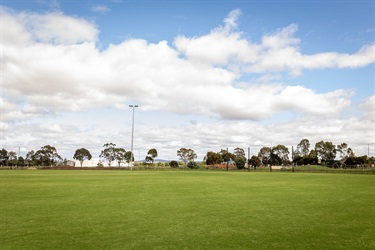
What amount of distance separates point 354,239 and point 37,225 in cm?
846

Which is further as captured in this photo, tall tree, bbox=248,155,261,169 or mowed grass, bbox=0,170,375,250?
tall tree, bbox=248,155,261,169

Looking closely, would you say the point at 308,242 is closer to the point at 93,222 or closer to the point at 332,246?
the point at 332,246

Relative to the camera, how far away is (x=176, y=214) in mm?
10469

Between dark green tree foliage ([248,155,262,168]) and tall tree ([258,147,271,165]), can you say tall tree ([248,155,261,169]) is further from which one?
tall tree ([258,147,271,165])

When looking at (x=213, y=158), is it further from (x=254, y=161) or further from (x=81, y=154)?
(x=81, y=154)

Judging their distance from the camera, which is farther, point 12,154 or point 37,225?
point 12,154

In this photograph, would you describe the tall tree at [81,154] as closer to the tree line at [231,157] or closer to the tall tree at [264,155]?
the tree line at [231,157]

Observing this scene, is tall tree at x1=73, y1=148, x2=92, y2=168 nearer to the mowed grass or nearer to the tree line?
the tree line

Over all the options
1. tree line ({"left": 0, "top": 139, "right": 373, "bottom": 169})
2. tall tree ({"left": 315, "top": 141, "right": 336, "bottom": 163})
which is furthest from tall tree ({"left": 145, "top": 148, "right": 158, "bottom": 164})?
tall tree ({"left": 315, "top": 141, "right": 336, "bottom": 163})

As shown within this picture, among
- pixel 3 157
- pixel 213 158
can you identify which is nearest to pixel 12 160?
pixel 3 157

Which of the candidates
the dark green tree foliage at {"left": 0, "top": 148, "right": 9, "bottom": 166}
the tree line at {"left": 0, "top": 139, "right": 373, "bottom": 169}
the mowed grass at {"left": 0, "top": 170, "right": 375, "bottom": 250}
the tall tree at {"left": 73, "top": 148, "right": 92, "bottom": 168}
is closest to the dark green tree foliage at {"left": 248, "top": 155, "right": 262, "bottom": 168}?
the tree line at {"left": 0, "top": 139, "right": 373, "bottom": 169}

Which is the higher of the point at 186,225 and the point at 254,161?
the point at 186,225

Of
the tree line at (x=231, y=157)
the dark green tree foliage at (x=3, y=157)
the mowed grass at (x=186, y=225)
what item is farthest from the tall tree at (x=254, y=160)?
the mowed grass at (x=186, y=225)

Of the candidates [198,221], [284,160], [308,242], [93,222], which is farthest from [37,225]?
[284,160]
